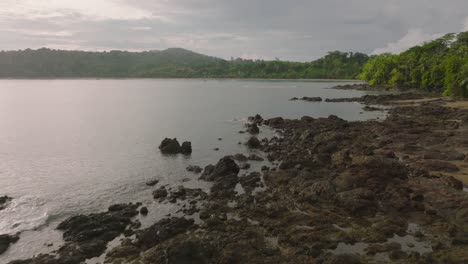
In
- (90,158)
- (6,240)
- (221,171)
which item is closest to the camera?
(6,240)

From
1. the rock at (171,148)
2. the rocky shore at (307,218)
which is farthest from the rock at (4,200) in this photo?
the rock at (171,148)

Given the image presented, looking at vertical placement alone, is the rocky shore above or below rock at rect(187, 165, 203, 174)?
above

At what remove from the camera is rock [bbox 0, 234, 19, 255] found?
2044 cm

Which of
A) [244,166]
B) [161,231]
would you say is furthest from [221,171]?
[161,231]

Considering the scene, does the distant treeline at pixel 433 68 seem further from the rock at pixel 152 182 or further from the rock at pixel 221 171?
the rock at pixel 152 182

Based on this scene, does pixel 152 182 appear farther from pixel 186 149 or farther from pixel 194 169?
pixel 186 149

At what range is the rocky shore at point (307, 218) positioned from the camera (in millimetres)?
17734

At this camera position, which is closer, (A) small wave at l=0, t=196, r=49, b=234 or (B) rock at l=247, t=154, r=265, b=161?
(A) small wave at l=0, t=196, r=49, b=234

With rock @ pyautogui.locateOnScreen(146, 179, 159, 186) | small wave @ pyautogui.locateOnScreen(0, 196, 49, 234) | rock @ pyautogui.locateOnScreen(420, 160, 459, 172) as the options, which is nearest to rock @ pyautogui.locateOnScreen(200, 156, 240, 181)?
rock @ pyautogui.locateOnScreen(146, 179, 159, 186)

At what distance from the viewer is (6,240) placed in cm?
2109

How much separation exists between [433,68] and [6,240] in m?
107

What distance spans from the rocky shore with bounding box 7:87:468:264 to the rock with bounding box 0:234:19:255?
2520 mm

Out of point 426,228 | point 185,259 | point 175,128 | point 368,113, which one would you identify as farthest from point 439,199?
point 368,113

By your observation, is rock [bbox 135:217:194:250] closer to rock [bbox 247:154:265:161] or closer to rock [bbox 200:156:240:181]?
rock [bbox 200:156:240:181]
